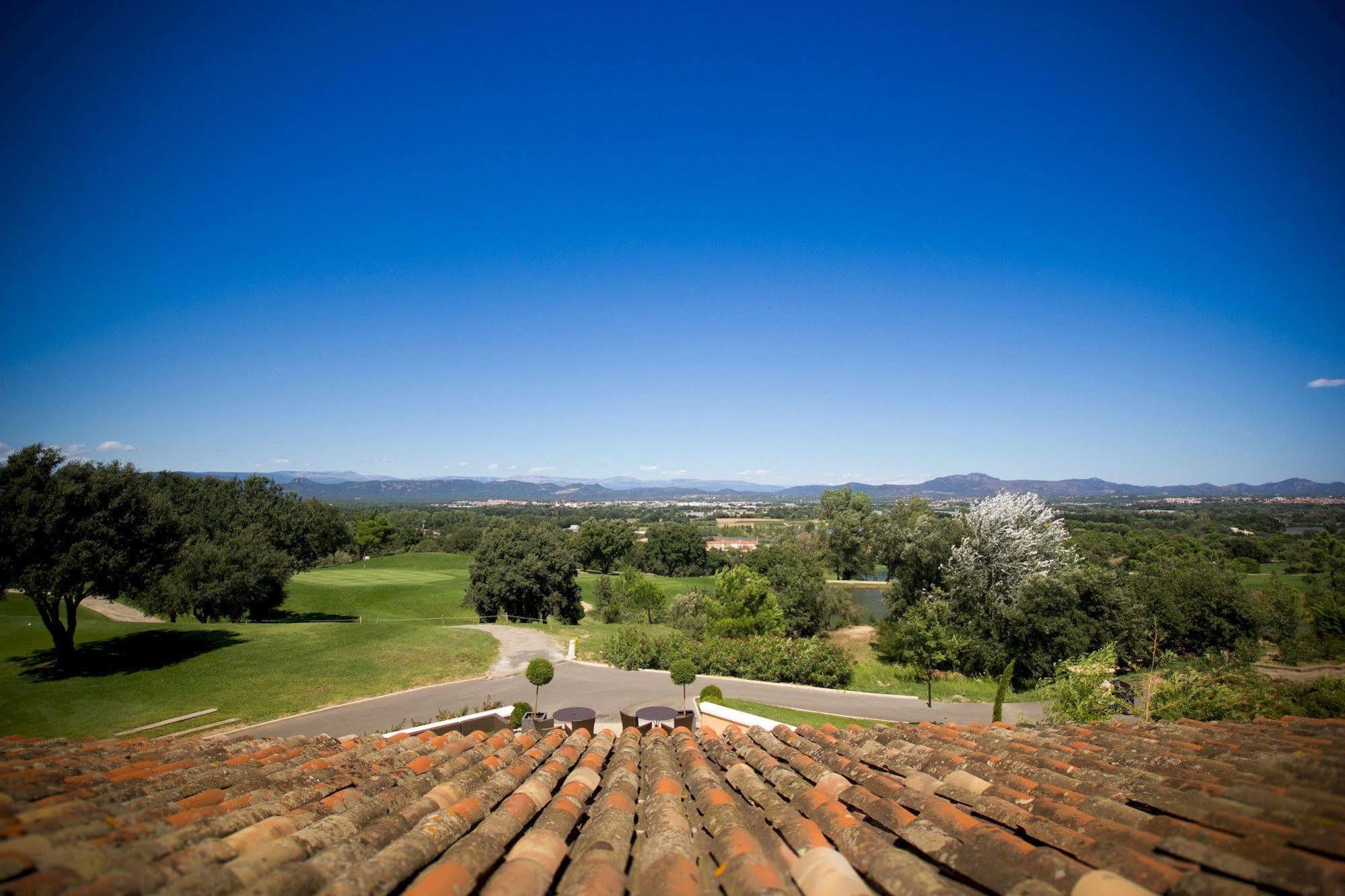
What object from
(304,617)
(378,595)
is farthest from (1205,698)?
(378,595)

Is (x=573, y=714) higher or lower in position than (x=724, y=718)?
lower

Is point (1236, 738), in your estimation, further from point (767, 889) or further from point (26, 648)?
point (26, 648)

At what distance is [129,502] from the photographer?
2189 centimetres

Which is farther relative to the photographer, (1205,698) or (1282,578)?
(1282,578)

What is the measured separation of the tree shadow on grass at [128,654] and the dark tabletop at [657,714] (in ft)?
66.7

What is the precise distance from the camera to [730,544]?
113688 mm

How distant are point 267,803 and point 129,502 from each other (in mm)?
25520

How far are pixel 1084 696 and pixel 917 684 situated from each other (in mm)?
14402

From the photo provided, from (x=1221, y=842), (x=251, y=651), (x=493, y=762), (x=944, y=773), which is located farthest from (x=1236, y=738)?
(x=251, y=651)

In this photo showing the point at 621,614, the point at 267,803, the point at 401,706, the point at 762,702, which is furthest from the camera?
the point at 621,614

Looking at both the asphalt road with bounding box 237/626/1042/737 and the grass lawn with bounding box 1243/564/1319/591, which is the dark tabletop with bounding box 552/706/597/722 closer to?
the asphalt road with bounding box 237/626/1042/737

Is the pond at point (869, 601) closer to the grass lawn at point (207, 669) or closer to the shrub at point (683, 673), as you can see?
the shrub at point (683, 673)

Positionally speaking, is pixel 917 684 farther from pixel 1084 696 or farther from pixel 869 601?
pixel 869 601

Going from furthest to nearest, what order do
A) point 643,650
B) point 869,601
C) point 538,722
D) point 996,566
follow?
point 869,601 → point 996,566 → point 643,650 → point 538,722
